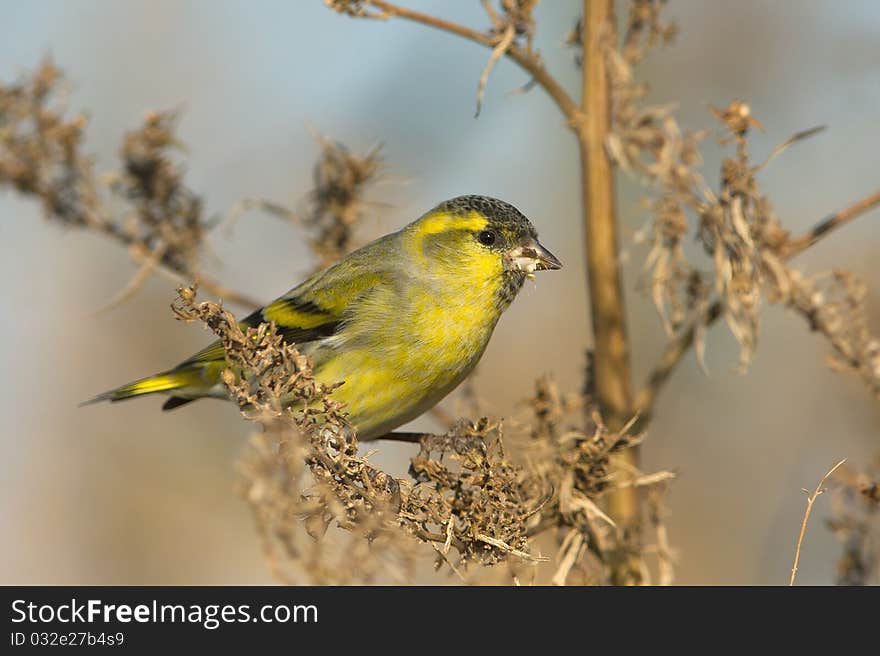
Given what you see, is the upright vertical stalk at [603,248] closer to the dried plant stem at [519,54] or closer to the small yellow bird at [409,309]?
the dried plant stem at [519,54]

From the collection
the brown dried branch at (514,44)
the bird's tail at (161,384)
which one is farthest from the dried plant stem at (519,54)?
the bird's tail at (161,384)

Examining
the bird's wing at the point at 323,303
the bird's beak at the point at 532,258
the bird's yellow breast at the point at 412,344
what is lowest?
the bird's yellow breast at the point at 412,344

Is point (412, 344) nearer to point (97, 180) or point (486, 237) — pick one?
point (486, 237)

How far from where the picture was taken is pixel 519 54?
3338 mm

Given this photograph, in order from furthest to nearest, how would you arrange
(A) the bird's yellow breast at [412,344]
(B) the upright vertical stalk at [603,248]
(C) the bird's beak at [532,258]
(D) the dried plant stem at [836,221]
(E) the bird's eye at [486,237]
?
(E) the bird's eye at [486,237], (C) the bird's beak at [532,258], (A) the bird's yellow breast at [412,344], (B) the upright vertical stalk at [603,248], (D) the dried plant stem at [836,221]

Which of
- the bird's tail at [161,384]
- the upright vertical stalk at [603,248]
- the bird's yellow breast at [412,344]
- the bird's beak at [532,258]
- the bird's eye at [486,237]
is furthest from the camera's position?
the bird's tail at [161,384]

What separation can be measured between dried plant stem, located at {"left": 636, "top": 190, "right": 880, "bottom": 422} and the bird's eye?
125 cm

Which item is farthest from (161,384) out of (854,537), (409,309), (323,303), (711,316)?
(854,537)

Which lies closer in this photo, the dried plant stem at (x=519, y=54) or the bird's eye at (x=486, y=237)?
the dried plant stem at (x=519, y=54)

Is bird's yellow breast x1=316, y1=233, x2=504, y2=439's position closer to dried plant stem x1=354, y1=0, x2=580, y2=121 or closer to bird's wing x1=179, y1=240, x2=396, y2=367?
bird's wing x1=179, y1=240, x2=396, y2=367

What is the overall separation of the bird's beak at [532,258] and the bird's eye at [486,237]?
0.38ft

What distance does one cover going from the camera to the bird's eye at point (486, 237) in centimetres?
454

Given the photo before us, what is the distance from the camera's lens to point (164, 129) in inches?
180
